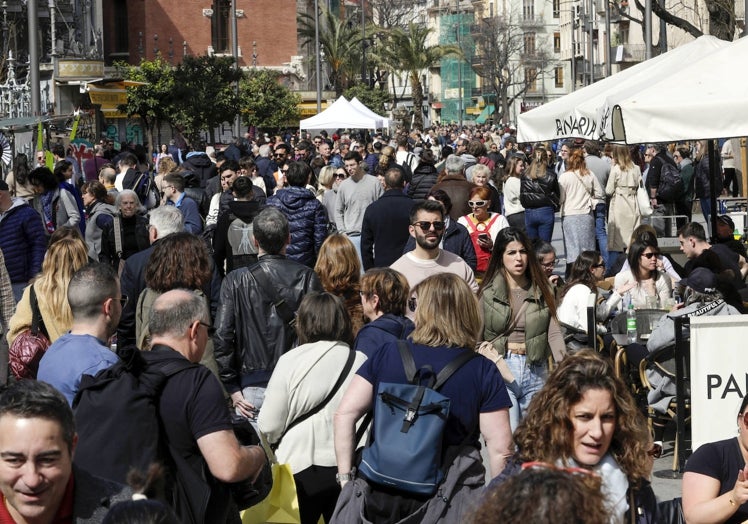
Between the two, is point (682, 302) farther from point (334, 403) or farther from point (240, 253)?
point (334, 403)

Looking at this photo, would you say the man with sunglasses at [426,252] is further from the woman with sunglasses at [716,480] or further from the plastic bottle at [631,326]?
the woman with sunglasses at [716,480]

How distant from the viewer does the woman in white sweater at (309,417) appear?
5.83m

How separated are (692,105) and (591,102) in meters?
2.79

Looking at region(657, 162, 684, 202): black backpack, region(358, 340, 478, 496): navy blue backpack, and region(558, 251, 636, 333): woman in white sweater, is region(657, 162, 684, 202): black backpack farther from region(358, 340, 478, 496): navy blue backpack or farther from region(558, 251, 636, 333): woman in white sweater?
region(358, 340, 478, 496): navy blue backpack

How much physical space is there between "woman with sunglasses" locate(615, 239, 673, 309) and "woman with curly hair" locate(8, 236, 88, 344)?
436 cm

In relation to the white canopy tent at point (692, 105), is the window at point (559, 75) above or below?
above

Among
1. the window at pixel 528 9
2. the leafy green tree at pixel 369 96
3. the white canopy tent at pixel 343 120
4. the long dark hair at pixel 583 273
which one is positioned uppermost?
the window at pixel 528 9

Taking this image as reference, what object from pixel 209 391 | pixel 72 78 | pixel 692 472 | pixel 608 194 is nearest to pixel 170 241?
pixel 209 391

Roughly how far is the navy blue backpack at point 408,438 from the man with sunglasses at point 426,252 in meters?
3.40

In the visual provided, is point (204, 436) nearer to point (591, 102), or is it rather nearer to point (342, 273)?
point (342, 273)

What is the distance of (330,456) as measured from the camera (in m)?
5.83

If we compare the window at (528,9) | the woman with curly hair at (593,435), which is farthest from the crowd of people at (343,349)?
the window at (528,9)

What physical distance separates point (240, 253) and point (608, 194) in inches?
276

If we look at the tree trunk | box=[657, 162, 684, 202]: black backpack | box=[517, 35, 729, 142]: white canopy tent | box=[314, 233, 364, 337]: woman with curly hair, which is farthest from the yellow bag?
the tree trunk
